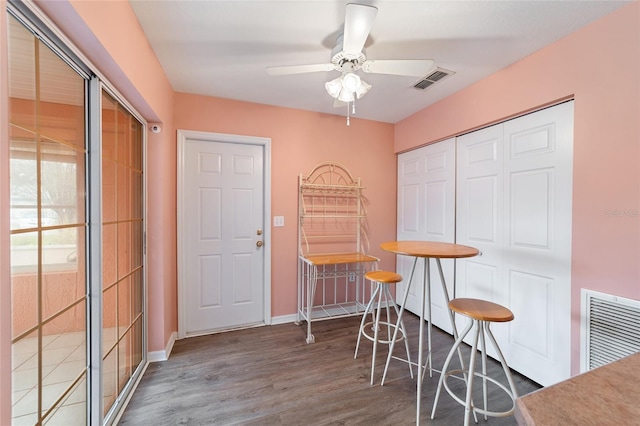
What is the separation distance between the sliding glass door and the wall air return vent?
9.32ft

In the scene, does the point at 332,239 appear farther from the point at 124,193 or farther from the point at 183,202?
the point at 124,193

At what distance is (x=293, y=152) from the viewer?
9.83 feet

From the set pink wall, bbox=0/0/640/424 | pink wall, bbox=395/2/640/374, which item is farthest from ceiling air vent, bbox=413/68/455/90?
pink wall, bbox=395/2/640/374

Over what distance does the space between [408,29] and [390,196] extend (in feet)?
6.94

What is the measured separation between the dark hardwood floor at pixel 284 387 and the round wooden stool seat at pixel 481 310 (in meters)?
0.75

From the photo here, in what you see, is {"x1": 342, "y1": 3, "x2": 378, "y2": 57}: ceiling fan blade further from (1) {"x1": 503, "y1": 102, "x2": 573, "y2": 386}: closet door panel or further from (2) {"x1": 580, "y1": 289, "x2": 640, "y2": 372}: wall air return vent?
A: (2) {"x1": 580, "y1": 289, "x2": 640, "y2": 372}: wall air return vent

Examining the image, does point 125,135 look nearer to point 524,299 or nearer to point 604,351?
point 524,299

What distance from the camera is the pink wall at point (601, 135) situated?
1445 millimetres

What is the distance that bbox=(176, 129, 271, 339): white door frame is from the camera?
2.56m

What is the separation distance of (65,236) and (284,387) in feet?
5.47

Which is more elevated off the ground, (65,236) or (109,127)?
(109,127)

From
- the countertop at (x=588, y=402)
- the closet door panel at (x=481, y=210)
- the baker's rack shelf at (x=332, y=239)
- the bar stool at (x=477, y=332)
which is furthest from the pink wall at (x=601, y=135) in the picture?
the baker's rack shelf at (x=332, y=239)

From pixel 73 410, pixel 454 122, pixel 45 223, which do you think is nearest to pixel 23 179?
pixel 45 223

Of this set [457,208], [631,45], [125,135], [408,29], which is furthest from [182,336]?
[631,45]
